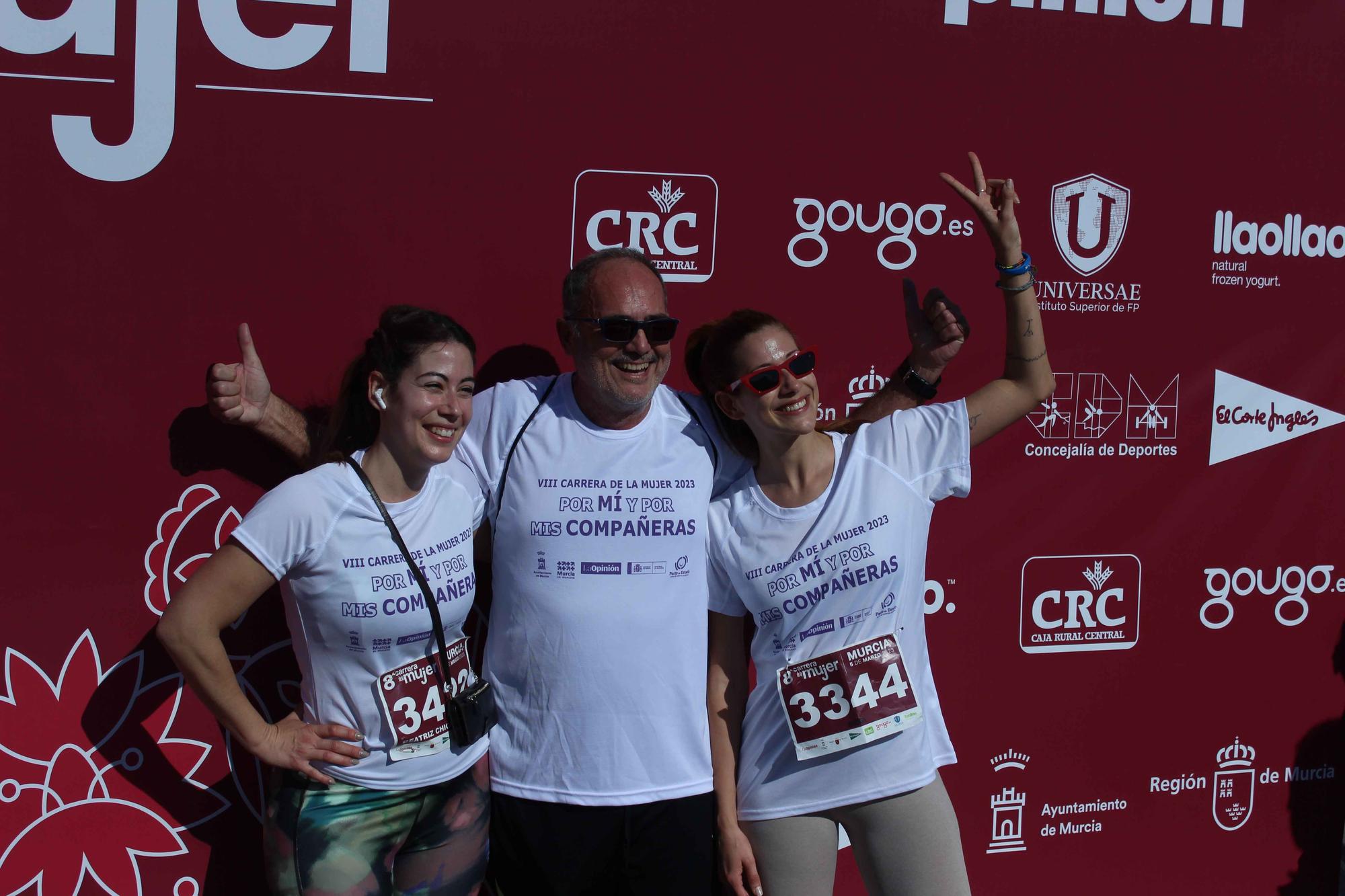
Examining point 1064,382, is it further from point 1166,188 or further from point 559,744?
point 559,744

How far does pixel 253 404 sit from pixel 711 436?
3.11 feet

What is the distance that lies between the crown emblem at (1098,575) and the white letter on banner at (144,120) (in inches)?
96.5

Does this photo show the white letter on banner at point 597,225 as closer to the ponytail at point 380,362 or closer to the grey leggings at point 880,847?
the ponytail at point 380,362

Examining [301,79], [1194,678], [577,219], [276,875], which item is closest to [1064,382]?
[1194,678]

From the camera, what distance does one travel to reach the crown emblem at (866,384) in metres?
3.05

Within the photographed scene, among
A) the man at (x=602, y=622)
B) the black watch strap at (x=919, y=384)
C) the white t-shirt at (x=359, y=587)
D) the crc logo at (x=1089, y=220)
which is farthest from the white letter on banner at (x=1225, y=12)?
the white t-shirt at (x=359, y=587)

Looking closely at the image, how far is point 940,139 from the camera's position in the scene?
303 centimetres

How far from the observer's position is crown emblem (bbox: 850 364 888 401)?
120 inches

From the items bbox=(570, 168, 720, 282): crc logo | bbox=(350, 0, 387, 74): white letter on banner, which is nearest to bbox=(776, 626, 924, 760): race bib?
bbox=(570, 168, 720, 282): crc logo

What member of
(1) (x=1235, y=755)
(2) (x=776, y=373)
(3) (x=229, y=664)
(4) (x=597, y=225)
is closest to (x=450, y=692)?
(3) (x=229, y=664)

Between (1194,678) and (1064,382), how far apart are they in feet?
2.97

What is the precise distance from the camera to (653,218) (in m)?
2.89

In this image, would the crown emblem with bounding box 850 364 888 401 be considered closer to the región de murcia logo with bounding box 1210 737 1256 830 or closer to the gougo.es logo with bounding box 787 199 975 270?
the gougo.es logo with bounding box 787 199 975 270

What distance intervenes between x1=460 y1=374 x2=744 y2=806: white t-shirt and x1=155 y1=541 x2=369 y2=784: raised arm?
34 cm
